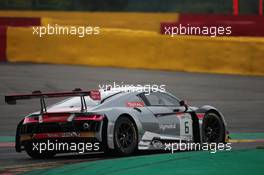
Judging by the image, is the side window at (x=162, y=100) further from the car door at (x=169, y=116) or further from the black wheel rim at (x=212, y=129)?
the black wheel rim at (x=212, y=129)

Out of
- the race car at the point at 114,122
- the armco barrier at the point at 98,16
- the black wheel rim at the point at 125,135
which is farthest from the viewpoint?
the armco barrier at the point at 98,16

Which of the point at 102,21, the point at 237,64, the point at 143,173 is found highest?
the point at 102,21

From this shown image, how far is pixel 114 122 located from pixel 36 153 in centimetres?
129

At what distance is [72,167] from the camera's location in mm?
11930

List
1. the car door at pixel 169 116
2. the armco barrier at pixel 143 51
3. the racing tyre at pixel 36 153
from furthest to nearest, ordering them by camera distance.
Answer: the armco barrier at pixel 143 51
the car door at pixel 169 116
the racing tyre at pixel 36 153

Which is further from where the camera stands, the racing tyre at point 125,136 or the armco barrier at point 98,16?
the armco barrier at point 98,16

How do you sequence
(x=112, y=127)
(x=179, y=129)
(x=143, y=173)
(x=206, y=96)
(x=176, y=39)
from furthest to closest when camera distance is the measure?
(x=176, y=39), (x=206, y=96), (x=179, y=129), (x=112, y=127), (x=143, y=173)

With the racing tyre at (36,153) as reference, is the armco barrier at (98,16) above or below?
above

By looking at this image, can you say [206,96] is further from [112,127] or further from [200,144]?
[112,127]

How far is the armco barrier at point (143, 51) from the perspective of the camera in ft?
82.8

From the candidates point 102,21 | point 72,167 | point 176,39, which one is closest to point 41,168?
point 72,167

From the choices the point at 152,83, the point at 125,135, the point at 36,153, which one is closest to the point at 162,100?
the point at 125,135

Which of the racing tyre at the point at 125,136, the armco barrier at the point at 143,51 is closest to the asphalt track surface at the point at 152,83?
the armco barrier at the point at 143,51

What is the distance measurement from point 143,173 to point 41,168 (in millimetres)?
2055
